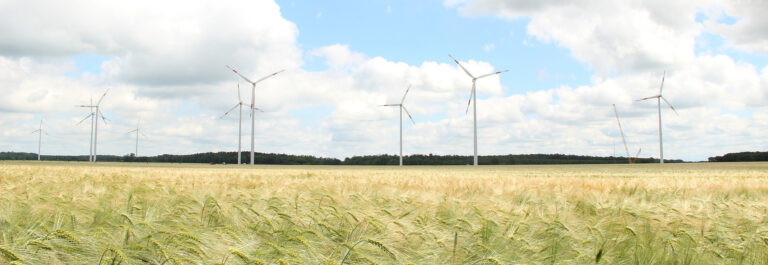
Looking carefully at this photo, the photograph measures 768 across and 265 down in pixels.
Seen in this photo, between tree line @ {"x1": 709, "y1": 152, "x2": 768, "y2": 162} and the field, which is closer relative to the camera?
the field

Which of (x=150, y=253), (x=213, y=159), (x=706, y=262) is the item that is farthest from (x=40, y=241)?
(x=213, y=159)

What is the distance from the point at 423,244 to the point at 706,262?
2171 mm

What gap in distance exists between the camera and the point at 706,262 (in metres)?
3.79

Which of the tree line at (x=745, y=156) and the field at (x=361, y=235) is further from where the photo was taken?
the tree line at (x=745, y=156)

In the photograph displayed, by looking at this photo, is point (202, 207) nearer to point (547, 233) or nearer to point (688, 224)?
point (547, 233)

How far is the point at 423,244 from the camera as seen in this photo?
379 centimetres

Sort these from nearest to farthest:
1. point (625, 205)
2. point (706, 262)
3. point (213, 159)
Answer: point (706, 262) → point (625, 205) → point (213, 159)

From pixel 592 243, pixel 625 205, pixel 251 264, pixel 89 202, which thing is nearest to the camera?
pixel 251 264

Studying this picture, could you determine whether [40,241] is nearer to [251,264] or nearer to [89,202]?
[251,264]

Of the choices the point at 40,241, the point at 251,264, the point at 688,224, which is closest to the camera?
the point at 251,264

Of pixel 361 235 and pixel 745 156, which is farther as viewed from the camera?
pixel 745 156

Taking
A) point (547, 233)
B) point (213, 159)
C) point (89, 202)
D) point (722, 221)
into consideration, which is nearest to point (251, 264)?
point (547, 233)

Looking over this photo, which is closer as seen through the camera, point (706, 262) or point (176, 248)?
point (176, 248)

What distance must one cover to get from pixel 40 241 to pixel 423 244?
260 centimetres
